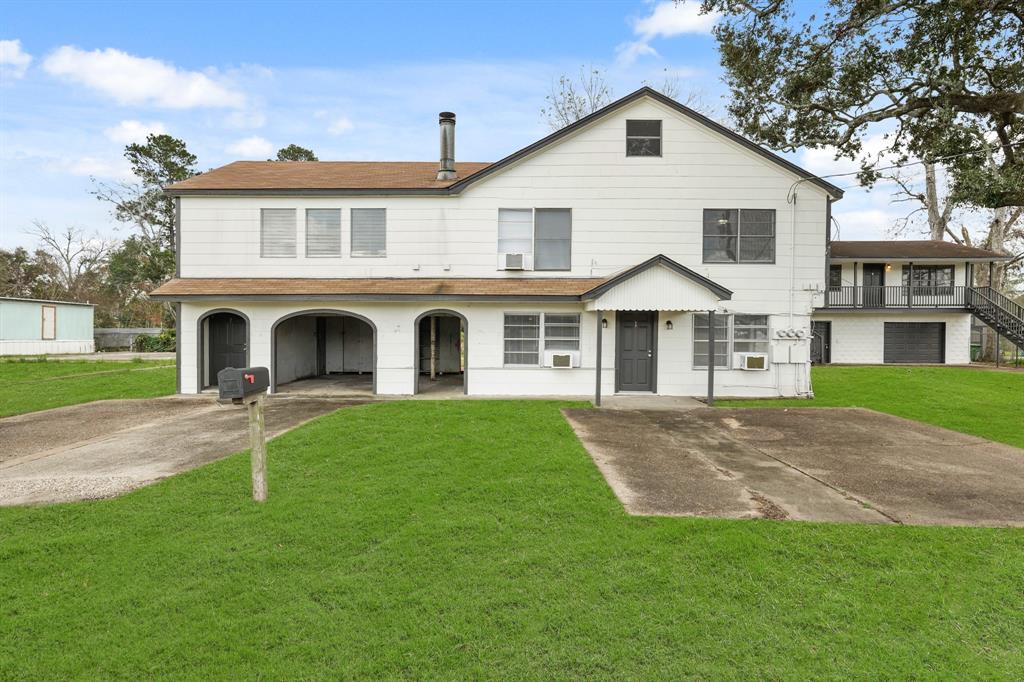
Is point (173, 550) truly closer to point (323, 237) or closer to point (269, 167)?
point (323, 237)

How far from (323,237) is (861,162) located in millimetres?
15943

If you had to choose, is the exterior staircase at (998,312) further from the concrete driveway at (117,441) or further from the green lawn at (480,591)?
the concrete driveway at (117,441)

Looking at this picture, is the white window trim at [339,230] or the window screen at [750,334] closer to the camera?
the window screen at [750,334]

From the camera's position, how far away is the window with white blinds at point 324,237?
14.7 metres

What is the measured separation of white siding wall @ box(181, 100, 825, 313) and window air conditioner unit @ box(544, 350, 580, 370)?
7.54 ft

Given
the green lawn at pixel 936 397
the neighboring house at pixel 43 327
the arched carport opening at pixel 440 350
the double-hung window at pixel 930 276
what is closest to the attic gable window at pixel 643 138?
the green lawn at pixel 936 397

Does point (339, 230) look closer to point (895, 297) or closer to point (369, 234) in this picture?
point (369, 234)

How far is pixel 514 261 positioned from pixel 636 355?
4.28 m

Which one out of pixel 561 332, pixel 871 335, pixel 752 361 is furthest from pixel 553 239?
pixel 871 335

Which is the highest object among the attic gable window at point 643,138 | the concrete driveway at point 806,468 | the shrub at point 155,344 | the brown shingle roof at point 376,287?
the attic gable window at point 643,138

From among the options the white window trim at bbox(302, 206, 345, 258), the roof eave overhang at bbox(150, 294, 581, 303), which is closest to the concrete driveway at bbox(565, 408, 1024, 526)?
the roof eave overhang at bbox(150, 294, 581, 303)

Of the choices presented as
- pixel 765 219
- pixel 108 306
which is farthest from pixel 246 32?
pixel 108 306

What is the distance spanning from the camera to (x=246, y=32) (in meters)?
19.2

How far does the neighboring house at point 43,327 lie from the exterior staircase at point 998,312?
49.6 metres
